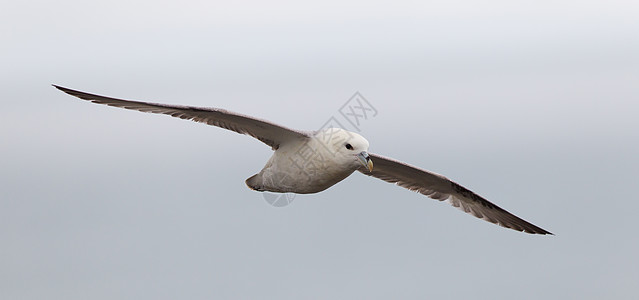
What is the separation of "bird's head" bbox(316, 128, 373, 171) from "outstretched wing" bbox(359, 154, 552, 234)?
12.1ft

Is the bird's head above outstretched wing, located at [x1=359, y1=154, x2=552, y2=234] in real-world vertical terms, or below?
below

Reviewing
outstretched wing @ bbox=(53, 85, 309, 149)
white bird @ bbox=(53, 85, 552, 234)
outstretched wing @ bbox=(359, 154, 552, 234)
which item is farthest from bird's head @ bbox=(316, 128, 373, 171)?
outstretched wing @ bbox=(359, 154, 552, 234)

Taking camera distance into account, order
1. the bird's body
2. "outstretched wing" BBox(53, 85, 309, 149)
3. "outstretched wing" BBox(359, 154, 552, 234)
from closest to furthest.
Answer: the bird's body
"outstretched wing" BBox(53, 85, 309, 149)
"outstretched wing" BBox(359, 154, 552, 234)

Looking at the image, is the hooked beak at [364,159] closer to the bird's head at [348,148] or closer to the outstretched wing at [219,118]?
the bird's head at [348,148]

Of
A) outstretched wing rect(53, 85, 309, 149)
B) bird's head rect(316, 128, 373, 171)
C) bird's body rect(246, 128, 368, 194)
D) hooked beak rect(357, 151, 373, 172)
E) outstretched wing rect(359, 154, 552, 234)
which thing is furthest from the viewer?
outstretched wing rect(359, 154, 552, 234)

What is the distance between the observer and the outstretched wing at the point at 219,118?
15.6m

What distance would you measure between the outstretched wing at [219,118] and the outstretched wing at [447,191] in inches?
130

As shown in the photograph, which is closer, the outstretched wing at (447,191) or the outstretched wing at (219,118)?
the outstretched wing at (219,118)

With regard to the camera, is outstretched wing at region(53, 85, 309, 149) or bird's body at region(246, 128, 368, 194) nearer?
bird's body at region(246, 128, 368, 194)

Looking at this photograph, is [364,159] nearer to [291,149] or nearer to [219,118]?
[291,149]

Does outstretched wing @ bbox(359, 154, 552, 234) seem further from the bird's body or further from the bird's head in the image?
the bird's head

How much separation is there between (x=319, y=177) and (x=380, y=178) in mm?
4243

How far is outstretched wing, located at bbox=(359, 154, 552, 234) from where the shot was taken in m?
19.5

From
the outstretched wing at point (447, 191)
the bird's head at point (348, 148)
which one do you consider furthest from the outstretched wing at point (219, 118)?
the outstretched wing at point (447, 191)
